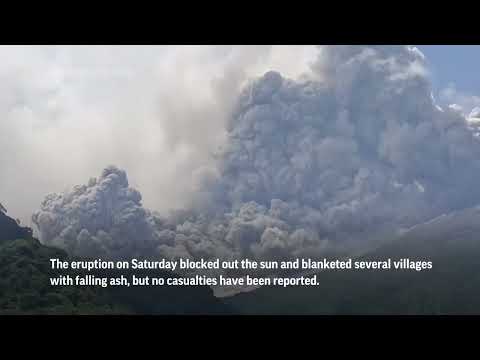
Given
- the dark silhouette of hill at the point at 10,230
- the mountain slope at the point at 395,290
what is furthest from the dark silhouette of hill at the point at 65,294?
the mountain slope at the point at 395,290

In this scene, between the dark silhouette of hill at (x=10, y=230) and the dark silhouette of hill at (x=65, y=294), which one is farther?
the dark silhouette of hill at (x=10, y=230)

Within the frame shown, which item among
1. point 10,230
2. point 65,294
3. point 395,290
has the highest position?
point 10,230

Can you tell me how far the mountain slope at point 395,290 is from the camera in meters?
12.9

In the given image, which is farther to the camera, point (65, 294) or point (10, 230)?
point (10, 230)

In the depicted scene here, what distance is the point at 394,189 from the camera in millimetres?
13656

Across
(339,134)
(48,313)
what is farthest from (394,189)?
(48,313)

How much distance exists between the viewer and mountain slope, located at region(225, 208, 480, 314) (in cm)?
1290

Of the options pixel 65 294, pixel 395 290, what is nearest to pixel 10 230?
pixel 65 294

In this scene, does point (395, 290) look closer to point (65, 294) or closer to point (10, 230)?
point (65, 294)

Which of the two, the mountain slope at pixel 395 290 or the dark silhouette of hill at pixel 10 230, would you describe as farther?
the dark silhouette of hill at pixel 10 230

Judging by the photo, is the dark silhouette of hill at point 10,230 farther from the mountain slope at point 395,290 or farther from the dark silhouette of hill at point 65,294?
the mountain slope at point 395,290

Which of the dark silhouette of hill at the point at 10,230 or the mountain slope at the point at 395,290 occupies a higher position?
the dark silhouette of hill at the point at 10,230

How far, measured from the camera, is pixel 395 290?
42.7 ft
